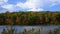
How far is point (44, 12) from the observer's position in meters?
2.66

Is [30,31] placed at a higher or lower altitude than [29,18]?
lower

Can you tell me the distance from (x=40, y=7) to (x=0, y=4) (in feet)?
1.99

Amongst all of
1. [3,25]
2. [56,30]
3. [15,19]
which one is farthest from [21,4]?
[56,30]

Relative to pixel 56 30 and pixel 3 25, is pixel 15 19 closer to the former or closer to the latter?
pixel 3 25

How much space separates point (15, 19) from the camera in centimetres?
266

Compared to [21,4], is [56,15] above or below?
below

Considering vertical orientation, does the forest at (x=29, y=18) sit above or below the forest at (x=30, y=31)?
above

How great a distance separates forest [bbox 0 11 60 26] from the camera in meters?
2.66

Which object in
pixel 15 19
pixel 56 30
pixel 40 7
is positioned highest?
pixel 40 7

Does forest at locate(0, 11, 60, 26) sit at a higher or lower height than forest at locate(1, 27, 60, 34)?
higher

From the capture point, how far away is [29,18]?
8.75 ft

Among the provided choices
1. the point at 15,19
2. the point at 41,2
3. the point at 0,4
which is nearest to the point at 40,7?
the point at 41,2

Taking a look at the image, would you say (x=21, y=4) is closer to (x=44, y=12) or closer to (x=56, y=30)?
(x=44, y=12)

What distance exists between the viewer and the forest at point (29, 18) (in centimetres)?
266
